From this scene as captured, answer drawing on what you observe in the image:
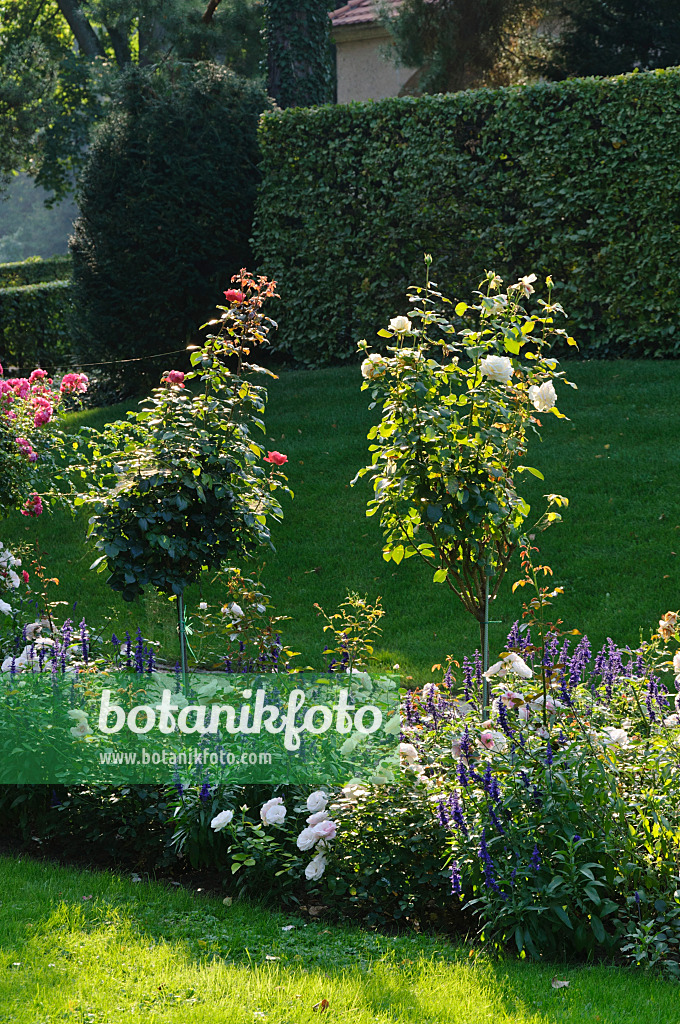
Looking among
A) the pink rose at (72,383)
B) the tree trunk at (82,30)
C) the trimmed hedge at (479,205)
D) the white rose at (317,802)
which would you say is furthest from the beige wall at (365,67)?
the white rose at (317,802)

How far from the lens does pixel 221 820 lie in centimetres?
353

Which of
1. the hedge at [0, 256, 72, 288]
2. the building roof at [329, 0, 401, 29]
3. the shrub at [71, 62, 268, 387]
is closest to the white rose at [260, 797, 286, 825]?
the shrub at [71, 62, 268, 387]

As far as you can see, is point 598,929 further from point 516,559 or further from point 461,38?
point 461,38

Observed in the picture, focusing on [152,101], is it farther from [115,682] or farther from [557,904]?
[557,904]

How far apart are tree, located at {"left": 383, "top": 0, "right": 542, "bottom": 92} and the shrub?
134 inches

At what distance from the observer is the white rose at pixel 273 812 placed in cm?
349

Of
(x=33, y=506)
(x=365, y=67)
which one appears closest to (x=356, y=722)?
(x=33, y=506)

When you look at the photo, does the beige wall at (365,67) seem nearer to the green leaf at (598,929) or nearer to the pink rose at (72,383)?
the pink rose at (72,383)

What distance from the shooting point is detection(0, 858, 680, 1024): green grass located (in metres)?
2.77

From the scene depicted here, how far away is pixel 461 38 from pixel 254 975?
43.1 ft

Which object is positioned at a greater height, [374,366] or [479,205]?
[479,205]

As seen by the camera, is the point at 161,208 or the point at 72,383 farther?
the point at 161,208

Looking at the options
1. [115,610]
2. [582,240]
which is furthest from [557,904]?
[582,240]

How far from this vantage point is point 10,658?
4.45 metres
